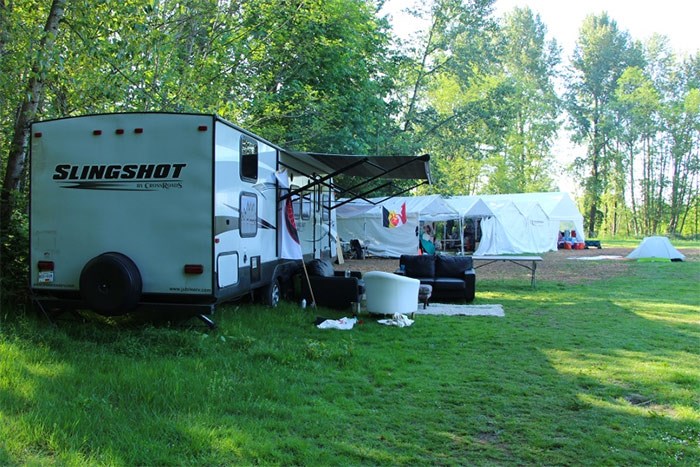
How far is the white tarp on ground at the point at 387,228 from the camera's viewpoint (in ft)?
74.8

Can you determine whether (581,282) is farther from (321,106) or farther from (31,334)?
(31,334)

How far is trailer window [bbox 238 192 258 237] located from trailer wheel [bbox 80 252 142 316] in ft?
5.07

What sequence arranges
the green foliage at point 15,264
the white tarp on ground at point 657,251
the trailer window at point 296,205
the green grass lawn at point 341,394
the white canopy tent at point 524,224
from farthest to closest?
the white canopy tent at point 524,224
the white tarp on ground at point 657,251
the trailer window at point 296,205
the green foliage at point 15,264
the green grass lawn at point 341,394

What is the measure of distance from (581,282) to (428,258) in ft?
17.0

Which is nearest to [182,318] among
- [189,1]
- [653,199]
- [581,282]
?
[189,1]

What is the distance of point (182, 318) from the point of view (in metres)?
6.81

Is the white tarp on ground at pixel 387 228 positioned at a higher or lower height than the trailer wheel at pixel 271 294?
higher

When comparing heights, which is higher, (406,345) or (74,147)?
(74,147)

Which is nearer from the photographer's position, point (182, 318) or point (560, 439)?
point (560, 439)

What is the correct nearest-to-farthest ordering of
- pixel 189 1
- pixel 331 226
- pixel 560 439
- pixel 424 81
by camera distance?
1. pixel 560 439
2. pixel 189 1
3. pixel 331 226
4. pixel 424 81

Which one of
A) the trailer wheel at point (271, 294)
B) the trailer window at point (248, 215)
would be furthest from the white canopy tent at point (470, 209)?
the trailer window at point (248, 215)

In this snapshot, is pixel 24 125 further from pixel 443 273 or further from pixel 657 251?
pixel 657 251

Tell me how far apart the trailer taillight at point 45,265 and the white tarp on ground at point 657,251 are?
818 inches

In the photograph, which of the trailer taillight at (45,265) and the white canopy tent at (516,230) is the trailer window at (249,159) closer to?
the trailer taillight at (45,265)
